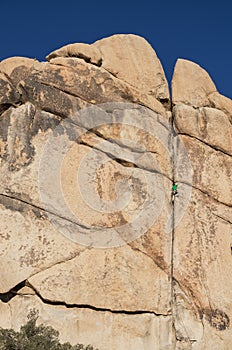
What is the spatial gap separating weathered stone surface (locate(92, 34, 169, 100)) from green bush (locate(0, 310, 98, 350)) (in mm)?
7426

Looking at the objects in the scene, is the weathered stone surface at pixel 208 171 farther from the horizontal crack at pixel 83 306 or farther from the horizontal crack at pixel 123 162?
the horizontal crack at pixel 83 306

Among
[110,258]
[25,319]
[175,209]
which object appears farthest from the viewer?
[175,209]

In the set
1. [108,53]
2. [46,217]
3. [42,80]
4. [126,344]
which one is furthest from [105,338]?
[108,53]

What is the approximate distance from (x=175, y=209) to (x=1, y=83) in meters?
5.75

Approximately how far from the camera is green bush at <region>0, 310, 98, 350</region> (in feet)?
43.9

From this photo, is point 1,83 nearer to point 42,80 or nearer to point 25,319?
point 42,80

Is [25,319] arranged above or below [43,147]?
below

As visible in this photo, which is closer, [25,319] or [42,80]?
[25,319]

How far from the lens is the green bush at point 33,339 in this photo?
13.4 meters

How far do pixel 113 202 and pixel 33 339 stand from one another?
14.5ft

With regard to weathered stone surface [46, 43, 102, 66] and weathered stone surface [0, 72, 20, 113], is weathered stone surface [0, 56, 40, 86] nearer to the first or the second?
weathered stone surface [0, 72, 20, 113]

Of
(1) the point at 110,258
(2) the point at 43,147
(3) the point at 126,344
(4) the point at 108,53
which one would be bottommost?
(3) the point at 126,344

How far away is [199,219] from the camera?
57.6ft

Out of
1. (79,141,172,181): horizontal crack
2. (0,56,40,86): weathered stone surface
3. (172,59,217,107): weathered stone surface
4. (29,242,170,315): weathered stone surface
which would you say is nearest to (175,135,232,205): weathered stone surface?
(79,141,172,181): horizontal crack
